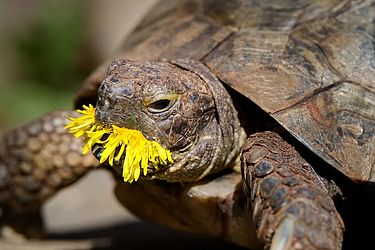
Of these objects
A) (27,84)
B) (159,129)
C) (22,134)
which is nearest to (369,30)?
(159,129)

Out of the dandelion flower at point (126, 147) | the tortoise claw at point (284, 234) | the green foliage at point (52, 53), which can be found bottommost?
the green foliage at point (52, 53)

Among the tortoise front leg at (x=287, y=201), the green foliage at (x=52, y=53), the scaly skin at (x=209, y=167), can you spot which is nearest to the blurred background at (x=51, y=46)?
the green foliage at (x=52, y=53)

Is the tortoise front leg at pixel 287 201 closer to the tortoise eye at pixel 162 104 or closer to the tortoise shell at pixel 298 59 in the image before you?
the tortoise shell at pixel 298 59

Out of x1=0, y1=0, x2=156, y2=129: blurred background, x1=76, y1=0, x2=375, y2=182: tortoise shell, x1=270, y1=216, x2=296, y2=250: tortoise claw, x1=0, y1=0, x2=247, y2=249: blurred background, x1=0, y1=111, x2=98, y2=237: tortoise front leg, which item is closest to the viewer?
x1=270, y1=216, x2=296, y2=250: tortoise claw

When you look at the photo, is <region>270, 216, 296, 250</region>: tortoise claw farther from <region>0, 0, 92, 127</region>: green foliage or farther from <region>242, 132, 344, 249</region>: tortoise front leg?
<region>0, 0, 92, 127</region>: green foliage

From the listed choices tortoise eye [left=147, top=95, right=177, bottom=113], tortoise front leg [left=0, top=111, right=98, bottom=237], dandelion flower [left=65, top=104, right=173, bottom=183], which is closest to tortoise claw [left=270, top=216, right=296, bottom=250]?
dandelion flower [left=65, top=104, right=173, bottom=183]

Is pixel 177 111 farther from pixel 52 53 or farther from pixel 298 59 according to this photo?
pixel 52 53

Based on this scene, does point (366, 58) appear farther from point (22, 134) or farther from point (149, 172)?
point (22, 134)

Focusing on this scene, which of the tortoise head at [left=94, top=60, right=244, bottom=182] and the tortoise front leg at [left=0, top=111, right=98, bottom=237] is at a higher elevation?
the tortoise head at [left=94, top=60, right=244, bottom=182]
